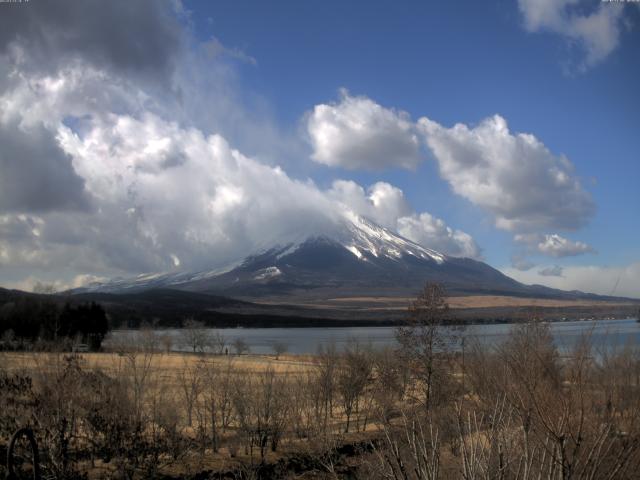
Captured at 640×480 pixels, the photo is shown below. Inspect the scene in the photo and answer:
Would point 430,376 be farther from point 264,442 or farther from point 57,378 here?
point 57,378

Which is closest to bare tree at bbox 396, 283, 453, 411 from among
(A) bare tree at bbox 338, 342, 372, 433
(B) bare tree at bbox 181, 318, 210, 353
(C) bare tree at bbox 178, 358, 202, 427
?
(A) bare tree at bbox 338, 342, 372, 433

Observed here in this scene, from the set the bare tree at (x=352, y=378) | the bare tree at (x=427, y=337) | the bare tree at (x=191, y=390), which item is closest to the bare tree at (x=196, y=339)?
the bare tree at (x=352, y=378)

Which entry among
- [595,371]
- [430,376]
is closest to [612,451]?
[595,371]

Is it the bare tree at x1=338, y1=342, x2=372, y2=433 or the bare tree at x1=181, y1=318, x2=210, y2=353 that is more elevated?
the bare tree at x1=338, y1=342, x2=372, y2=433

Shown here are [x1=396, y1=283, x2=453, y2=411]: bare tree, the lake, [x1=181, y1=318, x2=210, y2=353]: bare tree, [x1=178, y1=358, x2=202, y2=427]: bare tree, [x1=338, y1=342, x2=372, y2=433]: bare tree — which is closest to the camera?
the lake

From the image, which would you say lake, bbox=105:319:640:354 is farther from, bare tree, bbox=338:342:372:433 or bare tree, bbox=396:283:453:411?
bare tree, bbox=338:342:372:433

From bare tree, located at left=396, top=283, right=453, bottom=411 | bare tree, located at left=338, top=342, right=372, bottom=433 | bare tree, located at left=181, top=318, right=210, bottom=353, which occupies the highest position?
bare tree, located at left=396, top=283, right=453, bottom=411

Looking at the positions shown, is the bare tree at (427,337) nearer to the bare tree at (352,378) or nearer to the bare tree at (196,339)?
the bare tree at (352,378)

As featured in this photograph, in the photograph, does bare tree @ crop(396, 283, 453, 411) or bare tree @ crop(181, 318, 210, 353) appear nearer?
bare tree @ crop(396, 283, 453, 411)

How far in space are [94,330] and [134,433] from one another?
74.6 meters

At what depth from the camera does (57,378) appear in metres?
17.2

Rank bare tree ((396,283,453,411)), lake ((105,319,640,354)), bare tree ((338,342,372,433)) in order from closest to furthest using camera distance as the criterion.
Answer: lake ((105,319,640,354)), bare tree ((396,283,453,411)), bare tree ((338,342,372,433))

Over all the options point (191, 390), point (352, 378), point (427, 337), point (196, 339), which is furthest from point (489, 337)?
point (196, 339)

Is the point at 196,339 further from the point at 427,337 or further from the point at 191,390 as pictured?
the point at 427,337
